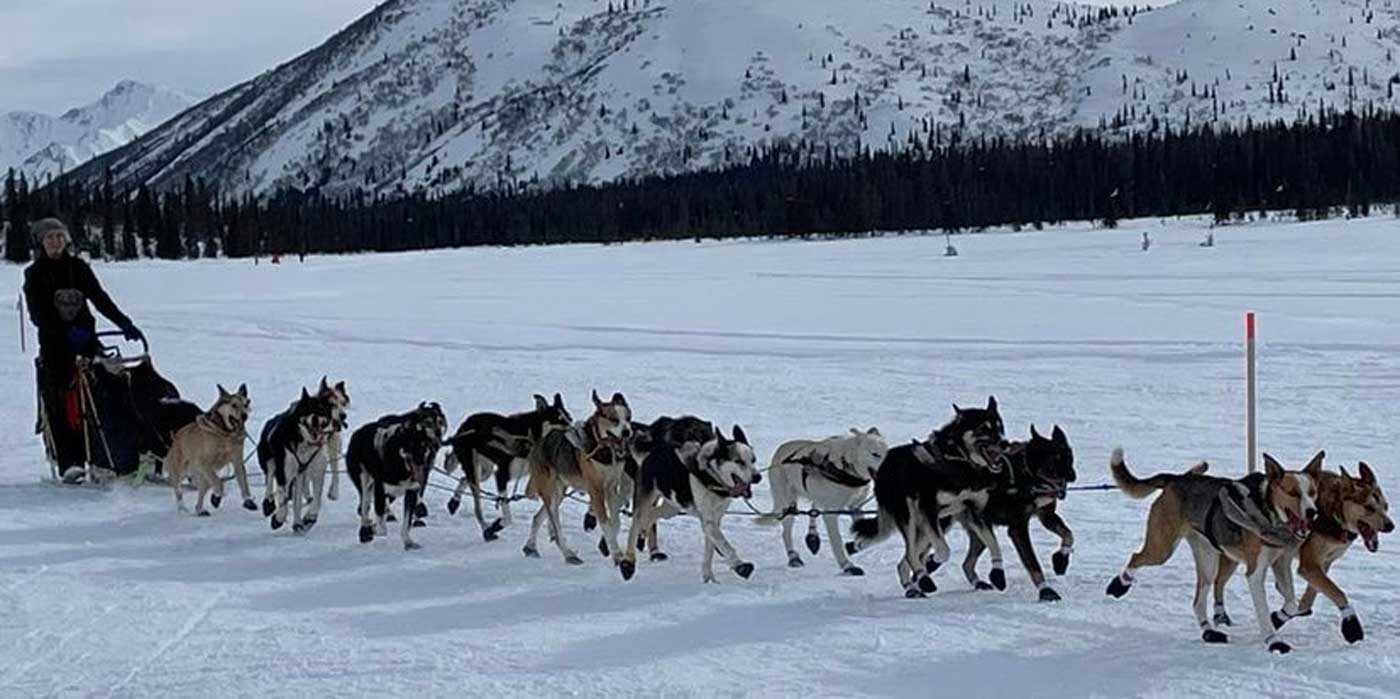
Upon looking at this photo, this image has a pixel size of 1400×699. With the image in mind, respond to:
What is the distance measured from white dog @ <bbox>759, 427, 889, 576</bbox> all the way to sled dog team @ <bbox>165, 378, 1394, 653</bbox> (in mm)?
11

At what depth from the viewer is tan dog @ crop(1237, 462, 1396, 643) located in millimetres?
6305

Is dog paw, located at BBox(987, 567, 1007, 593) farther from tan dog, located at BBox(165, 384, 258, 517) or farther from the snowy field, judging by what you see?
tan dog, located at BBox(165, 384, 258, 517)

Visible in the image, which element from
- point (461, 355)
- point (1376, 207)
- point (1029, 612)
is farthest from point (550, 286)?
point (1376, 207)

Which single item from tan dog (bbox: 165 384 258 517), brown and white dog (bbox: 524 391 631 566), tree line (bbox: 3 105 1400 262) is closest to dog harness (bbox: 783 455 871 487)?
brown and white dog (bbox: 524 391 631 566)

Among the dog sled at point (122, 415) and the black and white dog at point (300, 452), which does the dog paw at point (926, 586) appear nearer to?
the black and white dog at point (300, 452)

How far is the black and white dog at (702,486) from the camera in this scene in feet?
27.1

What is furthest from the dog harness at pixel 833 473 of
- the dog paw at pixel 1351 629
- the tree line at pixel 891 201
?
the tree line at pixel 891 201

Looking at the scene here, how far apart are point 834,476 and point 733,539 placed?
1.17 metres

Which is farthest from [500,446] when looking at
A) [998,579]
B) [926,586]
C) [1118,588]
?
[1118,588]

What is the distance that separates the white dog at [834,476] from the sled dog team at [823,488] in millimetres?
11

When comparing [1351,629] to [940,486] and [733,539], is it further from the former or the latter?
[733,539]

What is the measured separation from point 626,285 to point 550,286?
8.11ft

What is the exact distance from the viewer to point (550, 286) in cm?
4634

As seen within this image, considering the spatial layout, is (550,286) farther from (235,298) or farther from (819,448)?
(819,448)
